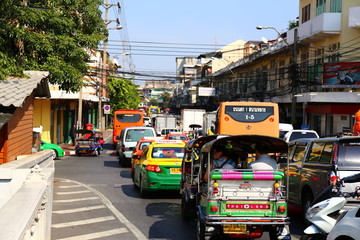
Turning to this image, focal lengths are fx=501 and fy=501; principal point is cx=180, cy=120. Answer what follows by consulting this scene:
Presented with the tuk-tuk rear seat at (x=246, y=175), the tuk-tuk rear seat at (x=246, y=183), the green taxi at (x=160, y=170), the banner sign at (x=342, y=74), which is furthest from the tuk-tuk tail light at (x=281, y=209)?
the banner sign at (x=342, y=74)

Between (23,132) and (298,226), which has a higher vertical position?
(23,132)

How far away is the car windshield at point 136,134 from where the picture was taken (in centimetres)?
2702

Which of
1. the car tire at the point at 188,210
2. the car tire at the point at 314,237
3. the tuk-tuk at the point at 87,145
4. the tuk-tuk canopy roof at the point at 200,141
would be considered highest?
the tuk-tuk canopy roof at the point at 200,141

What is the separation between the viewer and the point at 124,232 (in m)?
9.91

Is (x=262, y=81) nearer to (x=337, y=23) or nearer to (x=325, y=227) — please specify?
(x=337, y=23)

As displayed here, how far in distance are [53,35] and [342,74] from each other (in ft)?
69.1

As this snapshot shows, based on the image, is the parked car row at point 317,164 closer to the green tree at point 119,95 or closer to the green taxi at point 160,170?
the green taxi at point 160,170

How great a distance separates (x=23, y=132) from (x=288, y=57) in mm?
33172

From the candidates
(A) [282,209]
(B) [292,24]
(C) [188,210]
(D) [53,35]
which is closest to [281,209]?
(A) [282,209]

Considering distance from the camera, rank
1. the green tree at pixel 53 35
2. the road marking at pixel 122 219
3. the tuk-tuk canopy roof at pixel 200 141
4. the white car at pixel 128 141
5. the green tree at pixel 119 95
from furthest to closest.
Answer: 1. the green tree at pixel 119 95
2. the white car at pixel 128 141
3. the green tree at pixel 53 35
4. the tuk-tuk canopy roof at pixel 200 141
5. the road marking at pixel 122 219

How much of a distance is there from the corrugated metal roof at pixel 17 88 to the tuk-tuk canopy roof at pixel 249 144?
364 centimetres

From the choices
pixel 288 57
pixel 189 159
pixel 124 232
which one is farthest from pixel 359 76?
pixel 124 232

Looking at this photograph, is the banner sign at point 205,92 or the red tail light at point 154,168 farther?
the banner sign at point 205,92

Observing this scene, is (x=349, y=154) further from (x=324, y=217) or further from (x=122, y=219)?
(x=122, y=219)
